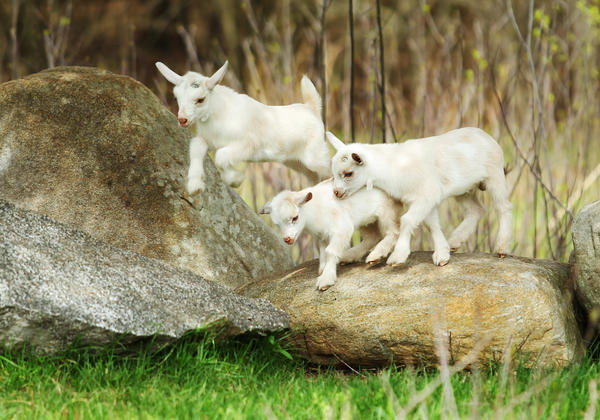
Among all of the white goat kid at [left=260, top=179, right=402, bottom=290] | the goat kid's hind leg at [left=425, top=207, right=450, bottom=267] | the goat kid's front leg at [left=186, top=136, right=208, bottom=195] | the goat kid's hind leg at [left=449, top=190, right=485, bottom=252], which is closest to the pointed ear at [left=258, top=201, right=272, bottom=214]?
the white goat kid at [left=260, top=179, right=402, bottom=290]

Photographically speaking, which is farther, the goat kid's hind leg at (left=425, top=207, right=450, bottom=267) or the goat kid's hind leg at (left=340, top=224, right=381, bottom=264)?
the goat kid's hind leg at (left=340, top=224, right=381, bottom=264)

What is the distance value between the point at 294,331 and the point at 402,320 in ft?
1.96

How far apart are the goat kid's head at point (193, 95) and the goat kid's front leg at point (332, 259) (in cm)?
98

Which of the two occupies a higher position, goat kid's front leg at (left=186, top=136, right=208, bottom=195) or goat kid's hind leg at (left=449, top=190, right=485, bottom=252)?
goat kid's front leg at (left=186, top=136, right=208, bottom=195)

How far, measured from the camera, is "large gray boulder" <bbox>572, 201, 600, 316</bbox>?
371cm

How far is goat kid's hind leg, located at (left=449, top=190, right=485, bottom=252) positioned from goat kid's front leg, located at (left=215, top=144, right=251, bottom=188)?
4.46ft

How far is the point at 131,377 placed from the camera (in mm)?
3404

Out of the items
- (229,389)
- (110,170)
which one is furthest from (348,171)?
(110,170)

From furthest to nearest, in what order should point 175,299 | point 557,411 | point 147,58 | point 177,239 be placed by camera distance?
1. point 147,58
2. point 177,239
3. point 175,299
4. point 557,411

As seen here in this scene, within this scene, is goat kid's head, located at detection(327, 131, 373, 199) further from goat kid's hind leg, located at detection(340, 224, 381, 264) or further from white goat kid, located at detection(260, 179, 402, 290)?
goat kid's hind leg, located at detection(340, 224, 381, 264)

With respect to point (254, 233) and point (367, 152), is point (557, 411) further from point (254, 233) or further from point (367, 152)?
point (254, 233)

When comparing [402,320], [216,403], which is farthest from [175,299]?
[402,320]

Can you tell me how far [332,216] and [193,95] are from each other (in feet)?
3.29

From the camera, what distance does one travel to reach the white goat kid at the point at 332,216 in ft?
12.3
